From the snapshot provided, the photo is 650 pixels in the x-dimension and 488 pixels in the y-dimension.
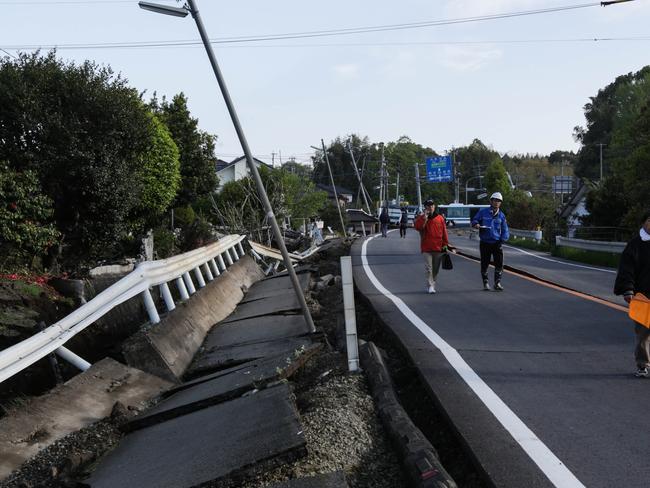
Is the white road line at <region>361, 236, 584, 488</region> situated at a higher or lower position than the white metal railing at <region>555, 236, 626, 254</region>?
higher

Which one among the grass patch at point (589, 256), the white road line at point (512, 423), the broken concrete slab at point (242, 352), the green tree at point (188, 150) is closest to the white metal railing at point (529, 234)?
the grass patch at point (589, 256)

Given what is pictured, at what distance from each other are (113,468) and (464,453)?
229 cm

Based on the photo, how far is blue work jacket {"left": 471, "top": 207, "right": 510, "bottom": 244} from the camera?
13427 millimetres

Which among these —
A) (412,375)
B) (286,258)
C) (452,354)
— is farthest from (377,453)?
(286,258)

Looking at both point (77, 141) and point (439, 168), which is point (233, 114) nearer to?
point (77, 141)

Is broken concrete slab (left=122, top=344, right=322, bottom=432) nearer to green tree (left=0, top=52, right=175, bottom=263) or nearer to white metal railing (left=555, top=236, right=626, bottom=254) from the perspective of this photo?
green tree (left=0, top=52, right=175, bottom=263)

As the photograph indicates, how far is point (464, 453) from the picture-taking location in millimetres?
4566

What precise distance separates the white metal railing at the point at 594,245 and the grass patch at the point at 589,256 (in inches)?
5.5

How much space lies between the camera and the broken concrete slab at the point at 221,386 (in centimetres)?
559

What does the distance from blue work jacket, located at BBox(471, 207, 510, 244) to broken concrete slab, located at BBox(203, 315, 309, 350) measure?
16.8 feet

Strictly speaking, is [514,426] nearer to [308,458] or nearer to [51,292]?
[308,458]

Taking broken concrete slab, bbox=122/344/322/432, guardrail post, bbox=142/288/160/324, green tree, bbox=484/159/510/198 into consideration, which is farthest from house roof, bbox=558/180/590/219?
broken concrete slab, bbox=122/344/322/432

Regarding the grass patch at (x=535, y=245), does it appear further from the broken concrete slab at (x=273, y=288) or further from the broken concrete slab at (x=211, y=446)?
the broken concrete slab at (x=211, y=446)

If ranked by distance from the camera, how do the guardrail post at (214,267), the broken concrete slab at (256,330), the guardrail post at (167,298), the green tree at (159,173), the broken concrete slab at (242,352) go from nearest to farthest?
the broken concrete slab at (242,352) < the guardrail post at (167,298) < the broken concrete slab at (256,330) < the guardrail post at (214,267) < the green tree at (159,173)
